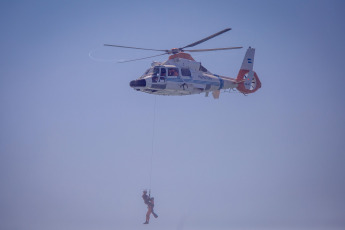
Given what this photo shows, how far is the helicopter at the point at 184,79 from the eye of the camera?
31.9m

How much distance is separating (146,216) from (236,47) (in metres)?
12.4

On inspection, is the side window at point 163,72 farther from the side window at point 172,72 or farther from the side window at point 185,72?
the side window at point 185,72

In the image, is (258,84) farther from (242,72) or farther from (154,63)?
(154,63)

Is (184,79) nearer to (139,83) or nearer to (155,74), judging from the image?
(155,74)

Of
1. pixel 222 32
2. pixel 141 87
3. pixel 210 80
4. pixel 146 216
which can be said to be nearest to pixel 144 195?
pixel 146 216

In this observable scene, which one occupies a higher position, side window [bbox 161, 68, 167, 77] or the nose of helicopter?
side window [bbox 161, 68, 167, 77]

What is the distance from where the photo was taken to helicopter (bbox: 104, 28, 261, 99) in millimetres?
31891

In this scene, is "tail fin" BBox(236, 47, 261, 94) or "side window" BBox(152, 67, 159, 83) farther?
"tail fin" BBox(236, 47, 261, 94)

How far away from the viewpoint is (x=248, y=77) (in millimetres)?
37469

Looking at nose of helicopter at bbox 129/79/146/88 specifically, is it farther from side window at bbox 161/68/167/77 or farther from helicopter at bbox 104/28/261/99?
side window at bbox 161/68/167/77

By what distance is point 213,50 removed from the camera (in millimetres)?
33188

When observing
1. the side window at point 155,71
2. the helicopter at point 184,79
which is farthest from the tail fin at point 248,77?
the side window at point 155,71

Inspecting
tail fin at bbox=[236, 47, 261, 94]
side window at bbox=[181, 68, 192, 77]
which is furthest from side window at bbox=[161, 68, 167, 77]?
tail fin at bbox=[236, 47, 261, 94]

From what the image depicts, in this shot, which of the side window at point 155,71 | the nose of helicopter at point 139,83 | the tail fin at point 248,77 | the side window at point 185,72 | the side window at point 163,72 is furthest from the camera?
the tail fin at point 248,77
